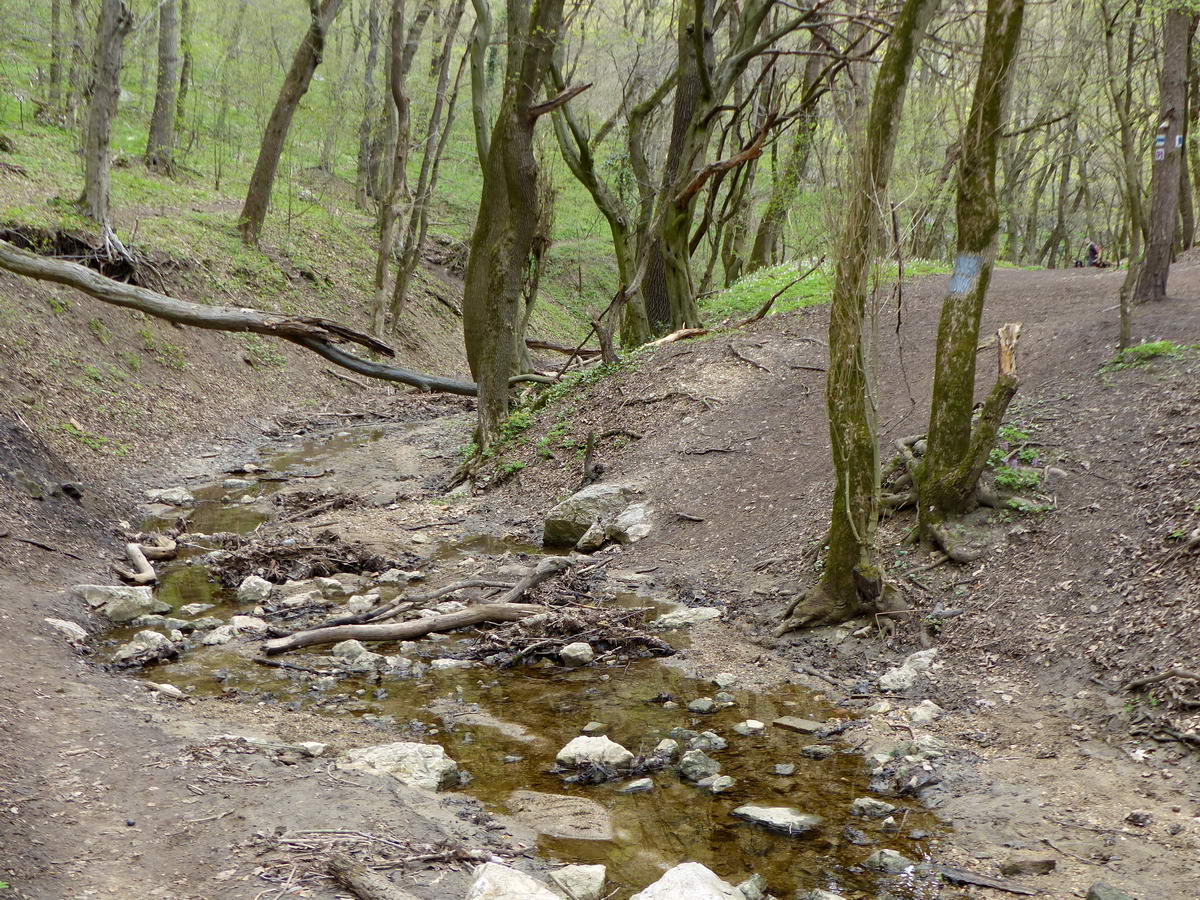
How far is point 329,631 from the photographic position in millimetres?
6473

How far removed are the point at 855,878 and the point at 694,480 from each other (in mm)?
6257

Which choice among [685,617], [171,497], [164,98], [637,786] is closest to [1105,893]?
[637,786]

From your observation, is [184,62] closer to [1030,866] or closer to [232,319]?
[232,319]

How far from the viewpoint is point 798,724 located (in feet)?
17.3

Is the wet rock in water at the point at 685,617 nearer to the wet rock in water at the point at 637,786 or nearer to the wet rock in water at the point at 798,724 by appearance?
the wet rock in water at the point at 798,724

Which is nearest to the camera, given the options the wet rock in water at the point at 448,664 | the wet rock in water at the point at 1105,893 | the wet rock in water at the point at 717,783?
the wet rock in water at the point at 1105,893

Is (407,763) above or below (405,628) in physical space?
above

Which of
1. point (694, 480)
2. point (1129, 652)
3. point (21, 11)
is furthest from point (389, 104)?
point (1129, 652)

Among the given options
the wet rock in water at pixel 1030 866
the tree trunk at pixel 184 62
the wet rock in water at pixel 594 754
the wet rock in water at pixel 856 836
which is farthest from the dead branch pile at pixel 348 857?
the tree trunk at pixel 184 62

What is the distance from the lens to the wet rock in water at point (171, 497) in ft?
33.8

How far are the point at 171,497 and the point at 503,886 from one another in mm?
8671

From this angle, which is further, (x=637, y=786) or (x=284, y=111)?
(x=284, y=111)

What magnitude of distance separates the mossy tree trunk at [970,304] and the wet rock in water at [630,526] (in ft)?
10.1

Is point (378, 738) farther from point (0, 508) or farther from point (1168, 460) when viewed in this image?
point (1168, 460)
